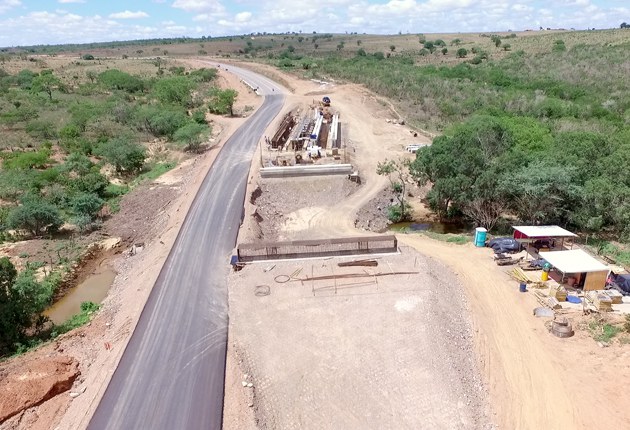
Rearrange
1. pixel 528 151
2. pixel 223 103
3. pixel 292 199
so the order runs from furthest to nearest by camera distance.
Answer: pixel 223 103
pixel 528 151
pixel 292 199

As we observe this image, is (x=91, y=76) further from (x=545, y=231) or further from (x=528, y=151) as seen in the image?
(x=545, y=231)

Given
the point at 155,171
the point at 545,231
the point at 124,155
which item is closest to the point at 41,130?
the point at 124,155

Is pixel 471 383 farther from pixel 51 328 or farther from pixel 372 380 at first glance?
pixel 51 328

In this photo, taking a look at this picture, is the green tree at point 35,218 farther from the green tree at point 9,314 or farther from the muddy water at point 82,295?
the green tree at point 9,314

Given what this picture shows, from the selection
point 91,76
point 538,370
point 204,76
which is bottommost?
point 538,370

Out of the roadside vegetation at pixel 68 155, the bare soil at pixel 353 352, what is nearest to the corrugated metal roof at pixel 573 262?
the bare soil at pixel 353 352

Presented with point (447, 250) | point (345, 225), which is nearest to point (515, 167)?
point (447, 250)

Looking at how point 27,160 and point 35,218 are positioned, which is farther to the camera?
point 27,160
